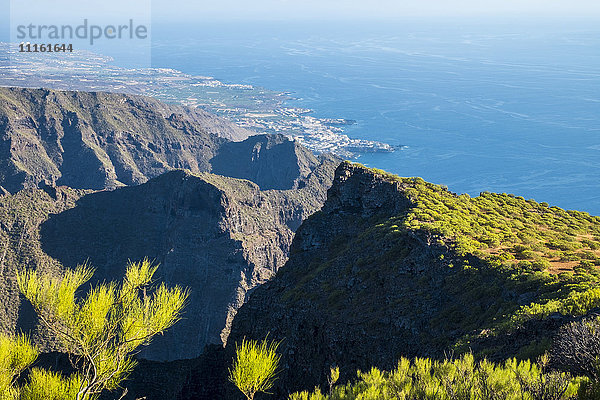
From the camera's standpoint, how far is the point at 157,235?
133250mm

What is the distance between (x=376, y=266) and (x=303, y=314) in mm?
6651

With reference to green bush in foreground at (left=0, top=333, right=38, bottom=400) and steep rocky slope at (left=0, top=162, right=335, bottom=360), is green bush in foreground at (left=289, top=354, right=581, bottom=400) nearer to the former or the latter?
green bush in foreground at (left=0, top=333, right=38, bottom=400)

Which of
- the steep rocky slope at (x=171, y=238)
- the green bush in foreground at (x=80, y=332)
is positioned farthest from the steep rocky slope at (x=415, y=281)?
the steep rocky slope at (x=171, y=238)

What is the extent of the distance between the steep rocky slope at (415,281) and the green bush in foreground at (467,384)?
531cm

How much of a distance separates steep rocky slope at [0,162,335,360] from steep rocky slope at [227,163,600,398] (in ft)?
206

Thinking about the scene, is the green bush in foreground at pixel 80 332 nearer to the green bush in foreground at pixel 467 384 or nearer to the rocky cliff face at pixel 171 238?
the green bush in foreground at pixel 467 384

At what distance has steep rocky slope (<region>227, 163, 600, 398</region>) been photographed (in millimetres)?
29328

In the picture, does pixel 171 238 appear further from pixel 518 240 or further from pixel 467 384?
pixel 467 384

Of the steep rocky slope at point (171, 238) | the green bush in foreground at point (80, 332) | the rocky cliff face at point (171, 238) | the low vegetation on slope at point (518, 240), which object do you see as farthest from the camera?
the steep rocky slope at point (171, 238)

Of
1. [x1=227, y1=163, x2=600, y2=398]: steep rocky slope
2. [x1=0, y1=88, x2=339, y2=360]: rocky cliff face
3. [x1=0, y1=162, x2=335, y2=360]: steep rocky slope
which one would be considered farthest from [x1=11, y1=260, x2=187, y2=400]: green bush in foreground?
[x1=0, y1=88, x2=339, y2=360]: rocky cliff face

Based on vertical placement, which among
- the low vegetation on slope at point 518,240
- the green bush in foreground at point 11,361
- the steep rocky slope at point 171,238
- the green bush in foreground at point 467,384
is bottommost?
the steep rocky slope at point 171,238

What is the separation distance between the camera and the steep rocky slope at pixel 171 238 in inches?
4469

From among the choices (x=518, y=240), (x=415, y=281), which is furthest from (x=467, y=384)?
(x=518, y=240)

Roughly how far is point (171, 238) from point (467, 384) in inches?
4671
